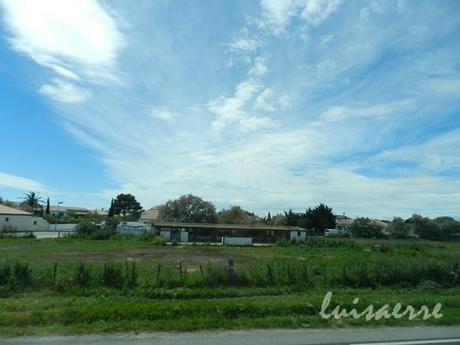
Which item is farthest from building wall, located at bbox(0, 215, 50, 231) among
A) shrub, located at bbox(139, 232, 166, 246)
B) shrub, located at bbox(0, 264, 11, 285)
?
shrub, located at bbox(0, 264, 11, 285)

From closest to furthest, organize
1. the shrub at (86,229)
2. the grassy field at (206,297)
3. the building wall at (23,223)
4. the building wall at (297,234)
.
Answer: the grassy field at (206,297) < the shrub at (86,229) < the building wall at (23,223) < the building wall at (297,234)

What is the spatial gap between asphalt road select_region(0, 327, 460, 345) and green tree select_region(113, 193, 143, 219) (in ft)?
411

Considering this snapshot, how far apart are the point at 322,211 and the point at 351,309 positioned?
84756mm

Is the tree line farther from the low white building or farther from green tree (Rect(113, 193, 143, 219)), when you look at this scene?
green tree (Rect(113, 193, 143, 219))

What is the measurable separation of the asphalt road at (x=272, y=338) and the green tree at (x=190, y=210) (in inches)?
2726

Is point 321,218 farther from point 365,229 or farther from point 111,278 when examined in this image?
point 111,278

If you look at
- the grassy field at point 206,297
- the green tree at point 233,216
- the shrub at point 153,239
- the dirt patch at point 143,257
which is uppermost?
the green tree at point 233,216

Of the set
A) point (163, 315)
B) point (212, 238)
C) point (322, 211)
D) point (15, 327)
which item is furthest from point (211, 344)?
point (322, 211)

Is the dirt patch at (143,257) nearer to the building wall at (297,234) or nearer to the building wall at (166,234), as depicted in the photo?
the building wall at (166,234)

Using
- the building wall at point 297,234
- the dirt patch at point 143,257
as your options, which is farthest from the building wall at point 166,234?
the dirt patch at point 143,257

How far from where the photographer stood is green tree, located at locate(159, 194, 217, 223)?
7681cm

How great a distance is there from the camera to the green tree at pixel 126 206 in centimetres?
13025

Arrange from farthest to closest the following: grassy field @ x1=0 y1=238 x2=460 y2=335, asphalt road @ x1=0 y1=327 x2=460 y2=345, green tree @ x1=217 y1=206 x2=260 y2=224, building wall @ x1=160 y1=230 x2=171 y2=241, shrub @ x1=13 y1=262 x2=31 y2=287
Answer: green tree @ x1=217 y1=206 x2=260 y2=224
building wall @ x1=160 y1=230 x2=171 y2=241
shrub @ x1=13 y1=262 x2=31 y2=287
grassy field @ x1=0 y1=238 x2=460 y2=335
asphalt road @ x1=0 y1=327 x2=460 y2=345

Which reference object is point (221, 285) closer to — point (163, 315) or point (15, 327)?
point (163, 315)
